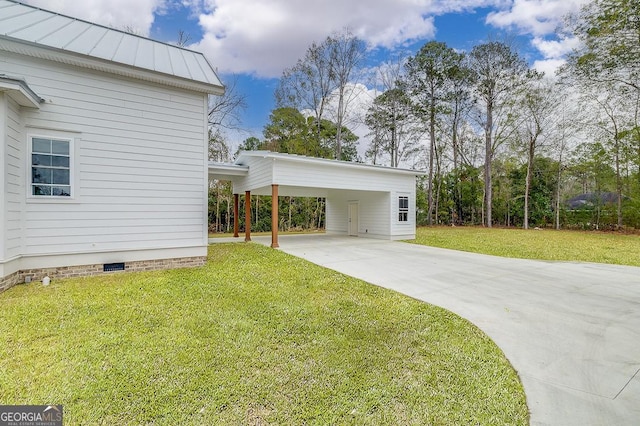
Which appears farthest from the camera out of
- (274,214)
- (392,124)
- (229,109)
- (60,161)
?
(392,124)

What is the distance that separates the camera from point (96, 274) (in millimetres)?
5656

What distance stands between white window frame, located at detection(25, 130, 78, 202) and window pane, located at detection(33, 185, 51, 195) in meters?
0.05

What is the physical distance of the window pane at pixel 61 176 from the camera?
5234 millimetres

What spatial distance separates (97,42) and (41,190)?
3.32 meters

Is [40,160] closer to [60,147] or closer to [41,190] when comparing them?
[60,147]

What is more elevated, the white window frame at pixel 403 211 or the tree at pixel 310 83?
the tree at pixel 310 83

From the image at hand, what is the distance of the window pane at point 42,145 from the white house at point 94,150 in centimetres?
1

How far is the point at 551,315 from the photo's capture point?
4.00 m

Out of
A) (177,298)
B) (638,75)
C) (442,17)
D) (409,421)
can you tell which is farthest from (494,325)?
(638,75)

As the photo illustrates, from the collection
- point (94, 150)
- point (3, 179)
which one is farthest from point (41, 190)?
point (94, 150)

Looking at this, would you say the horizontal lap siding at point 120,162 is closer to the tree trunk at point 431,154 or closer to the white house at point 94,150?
the white house at point 94,150

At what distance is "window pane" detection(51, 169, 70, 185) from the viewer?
523 cm

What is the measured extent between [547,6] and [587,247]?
11229 mm

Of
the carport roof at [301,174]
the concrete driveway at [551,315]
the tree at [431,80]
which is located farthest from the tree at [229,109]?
the tree at [431,80]
